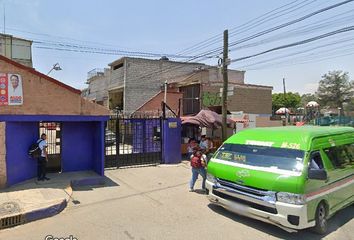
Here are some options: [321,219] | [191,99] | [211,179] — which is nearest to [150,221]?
[211,179]

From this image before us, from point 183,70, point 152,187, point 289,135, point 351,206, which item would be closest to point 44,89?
point 152,187

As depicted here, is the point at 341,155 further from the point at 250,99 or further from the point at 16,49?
the point at 250,99

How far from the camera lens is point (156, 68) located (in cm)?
3334

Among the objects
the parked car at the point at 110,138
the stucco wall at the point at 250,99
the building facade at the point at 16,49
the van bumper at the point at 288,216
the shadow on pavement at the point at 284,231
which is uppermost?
the building facade at the point at 16,49

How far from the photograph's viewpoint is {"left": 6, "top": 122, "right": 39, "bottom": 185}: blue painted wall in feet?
29.3

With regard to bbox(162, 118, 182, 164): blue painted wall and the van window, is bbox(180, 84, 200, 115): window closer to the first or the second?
bbox(162, 118, 182, 164): blue painted wall

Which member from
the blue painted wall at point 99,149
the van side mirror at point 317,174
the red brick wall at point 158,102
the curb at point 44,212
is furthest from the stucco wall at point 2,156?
the red brick wall at point 158,102

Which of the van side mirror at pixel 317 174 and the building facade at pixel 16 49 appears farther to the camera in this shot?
the building facade at pixel 16 49

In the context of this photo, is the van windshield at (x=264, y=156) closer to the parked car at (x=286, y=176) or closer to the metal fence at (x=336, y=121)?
the parked car at (x=286, y=176)

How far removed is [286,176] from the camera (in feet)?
18.7

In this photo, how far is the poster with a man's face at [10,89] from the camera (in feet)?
28.9

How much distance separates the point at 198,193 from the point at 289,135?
3.56 metres

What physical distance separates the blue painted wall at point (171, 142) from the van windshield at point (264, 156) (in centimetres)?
697

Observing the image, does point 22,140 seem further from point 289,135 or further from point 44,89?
point 289,135
